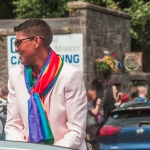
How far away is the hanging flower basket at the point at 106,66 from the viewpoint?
20484 mm

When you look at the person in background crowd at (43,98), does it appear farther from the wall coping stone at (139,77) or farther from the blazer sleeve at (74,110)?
the wall coping stone at (139,77)

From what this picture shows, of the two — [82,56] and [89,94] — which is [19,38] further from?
[82,56]

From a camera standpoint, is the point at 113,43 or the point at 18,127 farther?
the point at 113,43

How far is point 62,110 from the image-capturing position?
479cm

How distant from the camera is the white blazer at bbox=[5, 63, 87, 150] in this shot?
15.7ft

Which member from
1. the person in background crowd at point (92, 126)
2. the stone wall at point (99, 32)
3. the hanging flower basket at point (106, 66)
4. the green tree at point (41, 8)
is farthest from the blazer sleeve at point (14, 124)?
the green tree at point (41, 8)

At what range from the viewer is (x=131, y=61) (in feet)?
74.2

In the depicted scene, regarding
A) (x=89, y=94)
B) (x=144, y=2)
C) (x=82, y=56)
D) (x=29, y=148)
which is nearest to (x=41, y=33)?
(x=29, y=148)

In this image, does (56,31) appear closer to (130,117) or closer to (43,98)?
(130,117)

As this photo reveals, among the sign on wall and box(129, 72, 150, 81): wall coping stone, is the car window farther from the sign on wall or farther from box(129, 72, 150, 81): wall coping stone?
box(129, 72, 150, 81): wall coping stone

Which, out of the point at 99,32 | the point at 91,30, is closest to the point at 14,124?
the point at 91,30

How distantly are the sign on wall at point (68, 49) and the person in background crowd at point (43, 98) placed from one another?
14.4 m

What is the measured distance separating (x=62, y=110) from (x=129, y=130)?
7410 millimetres

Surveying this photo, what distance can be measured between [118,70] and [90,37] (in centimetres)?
270
